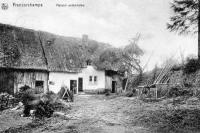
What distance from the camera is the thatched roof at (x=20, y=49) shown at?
20.7 m

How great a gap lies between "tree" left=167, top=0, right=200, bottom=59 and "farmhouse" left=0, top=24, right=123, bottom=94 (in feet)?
40.1

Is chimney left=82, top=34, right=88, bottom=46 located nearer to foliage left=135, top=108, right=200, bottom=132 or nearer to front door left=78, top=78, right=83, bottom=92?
front door left=78, top=78, right=83, bottom=92

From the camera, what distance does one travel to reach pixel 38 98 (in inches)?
505

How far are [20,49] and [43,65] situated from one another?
110 inches

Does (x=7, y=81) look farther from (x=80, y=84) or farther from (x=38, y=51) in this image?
(x=80, y=84)

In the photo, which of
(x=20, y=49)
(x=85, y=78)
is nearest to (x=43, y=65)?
(x=20, y=49)

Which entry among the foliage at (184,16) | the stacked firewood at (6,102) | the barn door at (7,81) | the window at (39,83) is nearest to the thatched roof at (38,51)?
the barn door at (7,81)

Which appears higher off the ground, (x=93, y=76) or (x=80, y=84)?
(x=93, y=76)

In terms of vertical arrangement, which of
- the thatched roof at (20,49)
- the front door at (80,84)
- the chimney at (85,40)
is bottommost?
the front door at (80,84)

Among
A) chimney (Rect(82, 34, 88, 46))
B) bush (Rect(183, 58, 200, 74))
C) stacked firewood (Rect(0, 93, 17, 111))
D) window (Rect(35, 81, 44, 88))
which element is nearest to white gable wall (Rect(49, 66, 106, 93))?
window (Rect(35, 81, 44, 88))

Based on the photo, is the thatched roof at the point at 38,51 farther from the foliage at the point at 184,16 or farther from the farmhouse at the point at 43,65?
the foliage at the point at 184,16

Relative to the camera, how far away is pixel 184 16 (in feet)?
62.6

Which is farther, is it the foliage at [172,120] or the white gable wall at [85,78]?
the white gable wall at [85,78]

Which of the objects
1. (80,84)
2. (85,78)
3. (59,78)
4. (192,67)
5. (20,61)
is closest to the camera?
(192,67)
